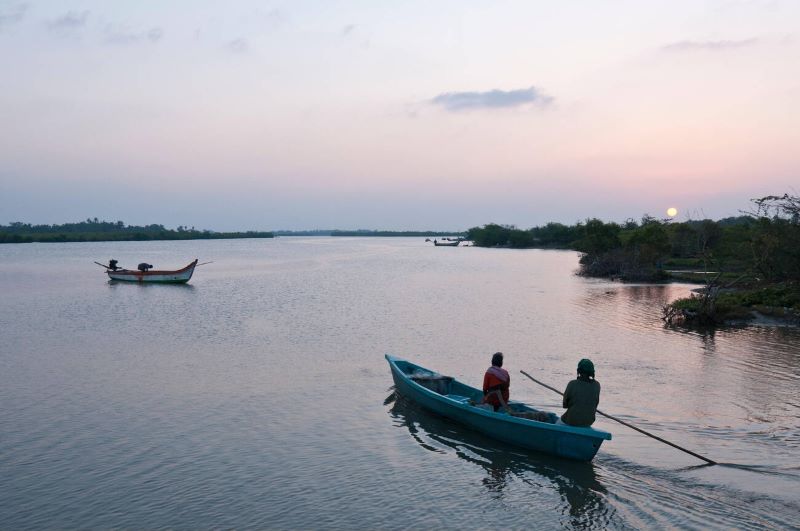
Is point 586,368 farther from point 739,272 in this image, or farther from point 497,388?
point 739,272

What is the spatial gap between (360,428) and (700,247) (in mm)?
25713

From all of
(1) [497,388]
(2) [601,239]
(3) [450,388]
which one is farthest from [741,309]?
(2) [601,239]

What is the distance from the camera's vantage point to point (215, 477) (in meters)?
10.4

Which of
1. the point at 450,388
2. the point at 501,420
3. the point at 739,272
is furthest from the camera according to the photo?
the point at 739,272

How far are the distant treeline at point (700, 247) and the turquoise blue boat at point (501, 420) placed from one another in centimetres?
1703

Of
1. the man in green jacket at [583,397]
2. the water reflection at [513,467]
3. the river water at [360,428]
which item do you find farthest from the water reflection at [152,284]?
the man in green jacket at [583,397]

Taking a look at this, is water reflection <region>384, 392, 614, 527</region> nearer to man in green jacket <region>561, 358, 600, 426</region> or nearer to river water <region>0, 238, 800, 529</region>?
river water <region>0, 238, 800, 529</region>

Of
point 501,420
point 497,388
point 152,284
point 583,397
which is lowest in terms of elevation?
point 152,284

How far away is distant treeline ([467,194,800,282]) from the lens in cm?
2567

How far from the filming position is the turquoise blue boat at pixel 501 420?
10.6 m

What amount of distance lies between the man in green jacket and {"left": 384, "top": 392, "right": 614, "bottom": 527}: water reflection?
83cm

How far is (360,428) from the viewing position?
1308cm

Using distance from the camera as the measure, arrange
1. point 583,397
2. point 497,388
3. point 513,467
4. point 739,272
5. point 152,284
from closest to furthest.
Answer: point 583,397
point 513,467
point 497,388
point 739,272
point 152,284

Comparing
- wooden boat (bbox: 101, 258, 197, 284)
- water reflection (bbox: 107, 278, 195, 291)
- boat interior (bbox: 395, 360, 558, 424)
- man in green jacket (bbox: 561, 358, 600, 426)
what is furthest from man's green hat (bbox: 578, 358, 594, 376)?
wooden boat (bbox: 101, 258, 197, 284)
